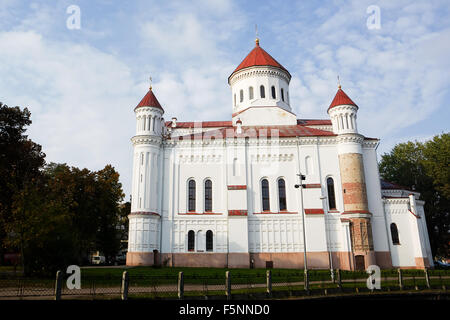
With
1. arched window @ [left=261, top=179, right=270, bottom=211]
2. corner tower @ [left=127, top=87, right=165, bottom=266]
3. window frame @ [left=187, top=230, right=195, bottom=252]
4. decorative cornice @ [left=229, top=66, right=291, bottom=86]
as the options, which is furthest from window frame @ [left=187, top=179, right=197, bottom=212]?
decorative cornice @ [left=229, top=66, right=291, bottom=86]

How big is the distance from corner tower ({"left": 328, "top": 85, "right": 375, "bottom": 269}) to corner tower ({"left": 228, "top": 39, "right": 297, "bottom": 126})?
648 cm

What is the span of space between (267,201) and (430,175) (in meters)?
21.6

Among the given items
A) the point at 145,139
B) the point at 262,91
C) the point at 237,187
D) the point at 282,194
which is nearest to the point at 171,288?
the point at 237,187

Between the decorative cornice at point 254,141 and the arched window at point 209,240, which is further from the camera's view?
the decorative cornice at point 254,141

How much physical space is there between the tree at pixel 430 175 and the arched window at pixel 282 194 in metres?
19.0

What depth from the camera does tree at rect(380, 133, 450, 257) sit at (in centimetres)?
3775

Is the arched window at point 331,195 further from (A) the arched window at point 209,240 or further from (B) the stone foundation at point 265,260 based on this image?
(A) the arched window at point 209,240

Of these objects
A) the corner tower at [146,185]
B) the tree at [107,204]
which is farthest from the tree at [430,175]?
the tree at [107,204]

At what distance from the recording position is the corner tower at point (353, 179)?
29.8 meters

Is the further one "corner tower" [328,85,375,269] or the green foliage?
"corner tower" [328,85,375,269]

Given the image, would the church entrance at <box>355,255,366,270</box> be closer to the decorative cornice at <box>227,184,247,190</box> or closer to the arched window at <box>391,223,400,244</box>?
the arched window at <box>391,223,400,244</box>

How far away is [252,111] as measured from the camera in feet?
128

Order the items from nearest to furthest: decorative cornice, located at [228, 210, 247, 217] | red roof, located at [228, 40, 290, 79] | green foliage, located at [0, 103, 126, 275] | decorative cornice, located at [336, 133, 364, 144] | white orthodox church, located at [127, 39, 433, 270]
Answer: green foliage, located at [0, 103, 126, 275], white orthodox church, located at [127, 39, 433, 270], decorative cornice, located at [228, 210, 247, 217], decorative cornice, located at [336, 133, 364, 144], red roof, located at [228, 40, 290, 79]
